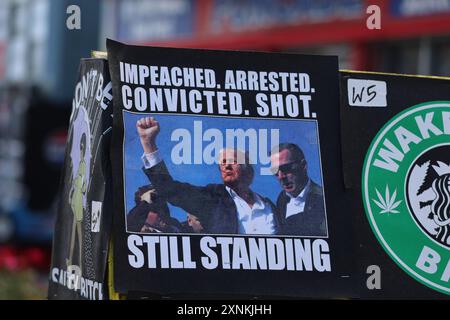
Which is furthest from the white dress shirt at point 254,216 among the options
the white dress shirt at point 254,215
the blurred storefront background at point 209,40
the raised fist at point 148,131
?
the blurred storefront background at point 209,40

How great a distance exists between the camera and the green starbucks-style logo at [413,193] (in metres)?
3.55

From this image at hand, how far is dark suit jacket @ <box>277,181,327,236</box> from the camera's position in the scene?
3.40 metres

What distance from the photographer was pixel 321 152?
3482 millimetres

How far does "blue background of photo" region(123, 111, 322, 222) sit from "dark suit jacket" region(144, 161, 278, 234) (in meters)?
0.02

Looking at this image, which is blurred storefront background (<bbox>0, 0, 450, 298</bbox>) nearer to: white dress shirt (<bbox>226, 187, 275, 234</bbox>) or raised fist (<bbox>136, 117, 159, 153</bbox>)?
raised fist (<bbox>136, 117, 159, 153</bbox>)

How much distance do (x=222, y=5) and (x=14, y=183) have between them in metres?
4.00

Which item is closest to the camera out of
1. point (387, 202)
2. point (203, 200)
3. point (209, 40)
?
point (203, 200)

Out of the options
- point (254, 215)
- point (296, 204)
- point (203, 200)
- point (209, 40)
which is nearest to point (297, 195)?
point (296, 204)

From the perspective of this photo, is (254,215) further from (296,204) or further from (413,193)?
(413,193)

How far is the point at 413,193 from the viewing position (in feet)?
11.8

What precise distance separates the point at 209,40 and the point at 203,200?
10.0 metres

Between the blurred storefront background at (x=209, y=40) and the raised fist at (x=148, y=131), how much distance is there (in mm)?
3970
